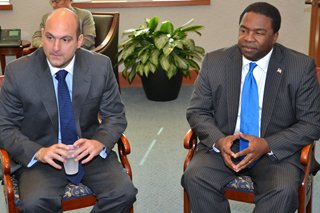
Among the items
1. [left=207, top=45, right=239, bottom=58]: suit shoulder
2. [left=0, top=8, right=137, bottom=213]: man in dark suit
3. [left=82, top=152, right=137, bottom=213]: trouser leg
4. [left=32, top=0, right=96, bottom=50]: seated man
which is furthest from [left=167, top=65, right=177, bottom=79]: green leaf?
[left=82, top=152, right=137, bottom=213]: trouser leg

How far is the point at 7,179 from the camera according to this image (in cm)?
268

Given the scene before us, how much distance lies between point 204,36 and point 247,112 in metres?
3.67

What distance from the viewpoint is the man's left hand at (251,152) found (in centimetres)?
271

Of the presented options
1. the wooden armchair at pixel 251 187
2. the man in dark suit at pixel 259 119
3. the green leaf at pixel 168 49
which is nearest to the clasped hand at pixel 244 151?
the man in dark suit at pixel 259 119

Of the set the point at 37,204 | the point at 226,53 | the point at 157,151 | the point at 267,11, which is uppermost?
the point at 267,11

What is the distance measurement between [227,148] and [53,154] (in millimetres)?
864

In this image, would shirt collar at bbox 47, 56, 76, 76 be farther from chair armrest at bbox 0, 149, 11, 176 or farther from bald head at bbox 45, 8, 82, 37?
chair armrest at bbox 0, 149, 11, 176


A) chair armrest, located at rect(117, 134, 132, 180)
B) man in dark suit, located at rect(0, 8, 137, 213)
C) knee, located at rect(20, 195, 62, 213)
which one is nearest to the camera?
knee, located at rect(20, 195, 62, 213)

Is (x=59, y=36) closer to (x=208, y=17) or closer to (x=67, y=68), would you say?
(x=67, y=68)

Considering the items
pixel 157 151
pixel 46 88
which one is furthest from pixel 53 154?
pixel 157 151

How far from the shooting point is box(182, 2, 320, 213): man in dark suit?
273cm

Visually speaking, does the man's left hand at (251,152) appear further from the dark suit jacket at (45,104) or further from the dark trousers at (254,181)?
the dark suit jacket at (45,104)

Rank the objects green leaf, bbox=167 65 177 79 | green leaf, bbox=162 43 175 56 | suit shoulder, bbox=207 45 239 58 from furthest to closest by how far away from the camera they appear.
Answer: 1. green leaf, bbox=167 65 177 79
2. green leaf, bbox=162 43 175 56
3. suit shoulder, bbox=207 45 239 58

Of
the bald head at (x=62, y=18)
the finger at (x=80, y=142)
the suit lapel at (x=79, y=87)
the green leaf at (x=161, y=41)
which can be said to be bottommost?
the finger at (x=80, y=142)
